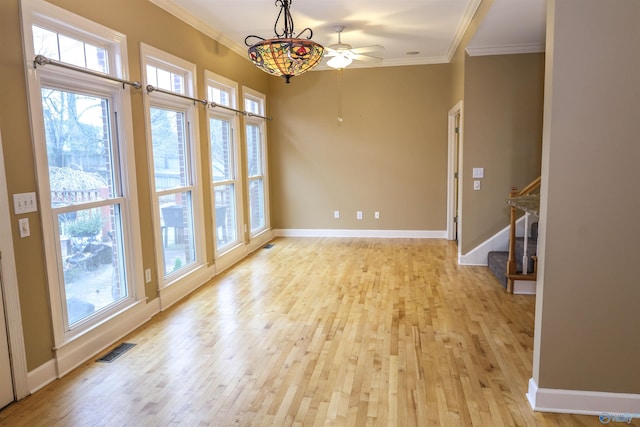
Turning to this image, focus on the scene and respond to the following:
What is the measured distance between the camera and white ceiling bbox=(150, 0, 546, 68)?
412cm

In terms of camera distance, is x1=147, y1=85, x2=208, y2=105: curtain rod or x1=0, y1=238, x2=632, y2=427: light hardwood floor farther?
x1=147, y1=85, x2=208, y2=105: curtain rod

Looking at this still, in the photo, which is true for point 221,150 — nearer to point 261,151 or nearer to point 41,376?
point 261,151

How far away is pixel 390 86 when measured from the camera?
23.2 feet

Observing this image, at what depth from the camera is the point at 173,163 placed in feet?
14.4

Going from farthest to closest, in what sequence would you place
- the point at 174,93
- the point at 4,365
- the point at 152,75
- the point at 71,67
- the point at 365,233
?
the point at 365,233, the point at 174,93, the point at 152,75, the point at 71,67, the point at 4,365

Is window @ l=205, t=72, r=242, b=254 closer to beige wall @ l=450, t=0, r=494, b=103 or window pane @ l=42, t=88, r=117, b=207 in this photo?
window pane @ l=42, t=88, r=117, b=207

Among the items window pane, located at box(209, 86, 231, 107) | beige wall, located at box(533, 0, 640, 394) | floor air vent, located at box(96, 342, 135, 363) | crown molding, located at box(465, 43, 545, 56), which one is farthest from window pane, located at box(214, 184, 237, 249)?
beige wall, located at box(533, 0, 640, 394)

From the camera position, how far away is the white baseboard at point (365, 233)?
286 inches

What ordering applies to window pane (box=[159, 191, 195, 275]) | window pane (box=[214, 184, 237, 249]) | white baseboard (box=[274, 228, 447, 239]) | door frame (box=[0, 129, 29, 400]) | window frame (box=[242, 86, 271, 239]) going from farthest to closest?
1. white baseboard (box=[274, 228, 447, 239])
2. window frame (box=[242, 86, 271, 239])
3. window pane (box=[214, 184, 237, 249])
4. window pane (box=[159, 191, 195, 275])
5. door frame (box=[0, 129, 29, 400])

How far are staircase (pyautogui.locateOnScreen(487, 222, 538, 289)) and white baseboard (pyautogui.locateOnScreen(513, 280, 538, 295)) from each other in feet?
0.35

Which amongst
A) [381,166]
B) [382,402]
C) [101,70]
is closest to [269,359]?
[382,402]

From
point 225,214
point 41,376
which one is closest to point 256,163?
point 225,214

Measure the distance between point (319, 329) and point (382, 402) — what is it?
3.77 ft

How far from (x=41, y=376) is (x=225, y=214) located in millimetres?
3172
